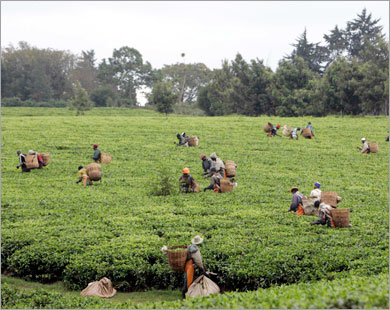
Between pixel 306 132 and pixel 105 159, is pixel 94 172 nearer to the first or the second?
pixel 105 159

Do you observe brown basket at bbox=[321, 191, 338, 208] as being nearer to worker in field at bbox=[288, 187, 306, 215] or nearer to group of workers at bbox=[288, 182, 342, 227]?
group of workers at bbox=[288, 182, 342, 227]

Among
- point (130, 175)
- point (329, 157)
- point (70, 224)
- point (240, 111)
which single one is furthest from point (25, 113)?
point (70, 224)

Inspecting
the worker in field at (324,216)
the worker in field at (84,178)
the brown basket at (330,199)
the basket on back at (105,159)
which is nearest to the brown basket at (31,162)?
the basket on back at (105,159)

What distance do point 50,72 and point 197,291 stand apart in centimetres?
7954

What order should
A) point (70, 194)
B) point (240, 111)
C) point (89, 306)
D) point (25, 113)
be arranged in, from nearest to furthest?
point (89, 306)
point (70, 194)
point (25, 113)
point (240, 111)

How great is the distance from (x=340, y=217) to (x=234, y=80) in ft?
184

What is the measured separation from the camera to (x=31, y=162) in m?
27.6

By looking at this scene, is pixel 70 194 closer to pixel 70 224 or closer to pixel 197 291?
pixel 70 224

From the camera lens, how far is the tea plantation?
1291 cm

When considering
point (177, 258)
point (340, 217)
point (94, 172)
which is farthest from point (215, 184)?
point (177, 258)

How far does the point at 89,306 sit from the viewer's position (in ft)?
35.6

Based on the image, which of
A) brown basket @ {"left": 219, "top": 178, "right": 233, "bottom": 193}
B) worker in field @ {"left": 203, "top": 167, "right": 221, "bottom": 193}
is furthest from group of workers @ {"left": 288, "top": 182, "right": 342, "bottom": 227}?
worker in field @ {"left": 203, "top": 167, "right": 221, "bottom": 193}

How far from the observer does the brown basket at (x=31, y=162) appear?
27562mm

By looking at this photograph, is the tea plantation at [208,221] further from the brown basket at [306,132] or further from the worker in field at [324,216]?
the brown basket at [306,132]
